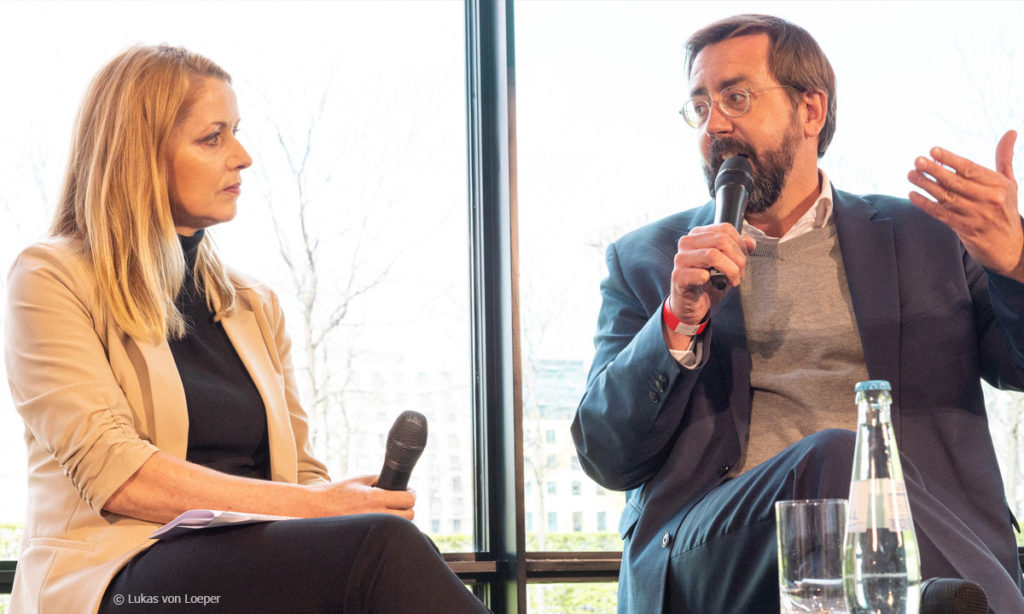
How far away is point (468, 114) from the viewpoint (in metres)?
2.72

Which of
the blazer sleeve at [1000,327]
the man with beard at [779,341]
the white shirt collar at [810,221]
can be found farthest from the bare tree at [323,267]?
the blazer sleeve at [1000,327]

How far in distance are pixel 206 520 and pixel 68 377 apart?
35cm

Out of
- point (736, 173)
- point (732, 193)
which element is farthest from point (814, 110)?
point (732, 193)

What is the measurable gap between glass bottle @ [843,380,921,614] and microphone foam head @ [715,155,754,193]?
2.60 feet

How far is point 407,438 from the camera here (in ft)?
5.14

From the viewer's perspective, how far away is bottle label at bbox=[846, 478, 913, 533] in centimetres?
107

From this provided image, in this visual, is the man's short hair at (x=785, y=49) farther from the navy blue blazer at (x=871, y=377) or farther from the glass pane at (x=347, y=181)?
the glass pane at (x=347, y=181)

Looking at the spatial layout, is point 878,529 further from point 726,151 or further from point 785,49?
point 785,49

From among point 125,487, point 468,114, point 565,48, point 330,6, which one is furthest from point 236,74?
point 125,487

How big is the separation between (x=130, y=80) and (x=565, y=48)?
4.32ft

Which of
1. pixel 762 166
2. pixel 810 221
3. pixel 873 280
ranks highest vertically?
pixel 762 166

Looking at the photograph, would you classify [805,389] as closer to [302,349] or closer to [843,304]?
[843,304]

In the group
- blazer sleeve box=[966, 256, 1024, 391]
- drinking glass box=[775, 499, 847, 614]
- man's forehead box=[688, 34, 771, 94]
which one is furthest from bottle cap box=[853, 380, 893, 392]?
man's forehead box=[688, 34, 771, 94]

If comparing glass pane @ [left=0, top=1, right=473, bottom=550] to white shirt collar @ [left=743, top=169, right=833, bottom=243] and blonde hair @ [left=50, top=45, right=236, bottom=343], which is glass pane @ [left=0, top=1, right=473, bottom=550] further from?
white shirt collar @ [left=743, top=169, right=833, bottom=243]
